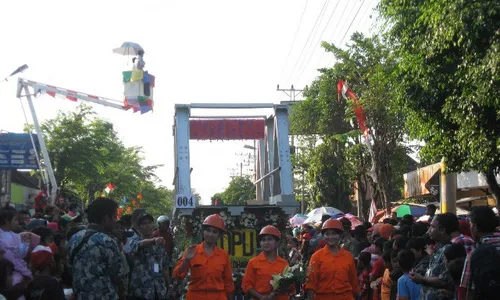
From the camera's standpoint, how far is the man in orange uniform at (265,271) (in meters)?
8.45

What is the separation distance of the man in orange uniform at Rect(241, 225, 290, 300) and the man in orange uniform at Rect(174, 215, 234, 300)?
0.22m

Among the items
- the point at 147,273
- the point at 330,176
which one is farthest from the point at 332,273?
the point at 330,176

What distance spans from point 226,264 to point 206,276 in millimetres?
279

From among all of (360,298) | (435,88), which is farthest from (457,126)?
(360,298)

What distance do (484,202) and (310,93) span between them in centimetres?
1211

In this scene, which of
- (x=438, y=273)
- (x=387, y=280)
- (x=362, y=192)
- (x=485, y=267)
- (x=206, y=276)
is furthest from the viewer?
(x=362, y=192)

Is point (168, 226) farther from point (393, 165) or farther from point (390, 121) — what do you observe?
point (393, 165)

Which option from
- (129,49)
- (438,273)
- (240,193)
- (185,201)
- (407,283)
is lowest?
(407,283)

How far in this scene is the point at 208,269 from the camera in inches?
329

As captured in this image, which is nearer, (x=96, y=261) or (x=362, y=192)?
(x=96, y=261)

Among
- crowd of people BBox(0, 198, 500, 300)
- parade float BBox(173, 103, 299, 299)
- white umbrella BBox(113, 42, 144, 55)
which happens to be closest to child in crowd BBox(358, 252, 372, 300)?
crowd of people BBox(0, 198, 500, 300)

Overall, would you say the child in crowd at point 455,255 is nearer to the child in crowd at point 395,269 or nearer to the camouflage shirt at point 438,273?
the camouflage shirt at point 438,273

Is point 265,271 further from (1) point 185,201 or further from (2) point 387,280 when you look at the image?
(1) point 185,201

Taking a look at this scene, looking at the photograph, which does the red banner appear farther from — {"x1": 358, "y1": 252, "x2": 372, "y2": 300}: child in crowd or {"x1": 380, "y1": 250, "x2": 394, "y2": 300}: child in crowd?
{"x1": 380, "y1": 250, "x2": 394, "y2": 300}: child in crowd
